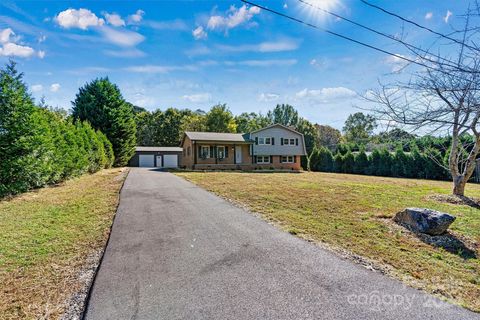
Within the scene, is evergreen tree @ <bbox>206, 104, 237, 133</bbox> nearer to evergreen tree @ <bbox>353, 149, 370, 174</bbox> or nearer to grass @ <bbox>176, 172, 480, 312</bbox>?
evergreen tree @ <bbox>353, 149, 370, 174</bbox>

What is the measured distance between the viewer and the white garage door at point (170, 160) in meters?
37.9

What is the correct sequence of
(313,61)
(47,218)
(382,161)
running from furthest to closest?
(382,161), (313,61), (47,218)

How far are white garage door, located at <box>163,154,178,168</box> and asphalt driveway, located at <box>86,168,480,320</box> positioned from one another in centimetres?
3360

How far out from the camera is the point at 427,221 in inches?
207

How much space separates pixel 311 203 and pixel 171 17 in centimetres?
686

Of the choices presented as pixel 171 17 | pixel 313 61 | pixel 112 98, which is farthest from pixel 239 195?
pixel 112 98

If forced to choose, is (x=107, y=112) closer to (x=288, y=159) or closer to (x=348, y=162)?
(x=288, y=159)

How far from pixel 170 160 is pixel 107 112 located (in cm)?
1173

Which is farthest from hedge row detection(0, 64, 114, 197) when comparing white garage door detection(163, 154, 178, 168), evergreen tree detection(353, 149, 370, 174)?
evergreen tree detection(353, 149, 370, 174)

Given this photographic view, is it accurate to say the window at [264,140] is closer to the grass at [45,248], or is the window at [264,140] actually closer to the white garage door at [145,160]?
the white garage door at [145,160]

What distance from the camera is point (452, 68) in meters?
3.54

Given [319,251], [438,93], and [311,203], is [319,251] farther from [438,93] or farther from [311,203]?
[311,203]

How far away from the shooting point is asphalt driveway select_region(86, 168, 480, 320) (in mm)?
2605

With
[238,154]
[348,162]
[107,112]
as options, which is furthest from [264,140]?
[107,112]
